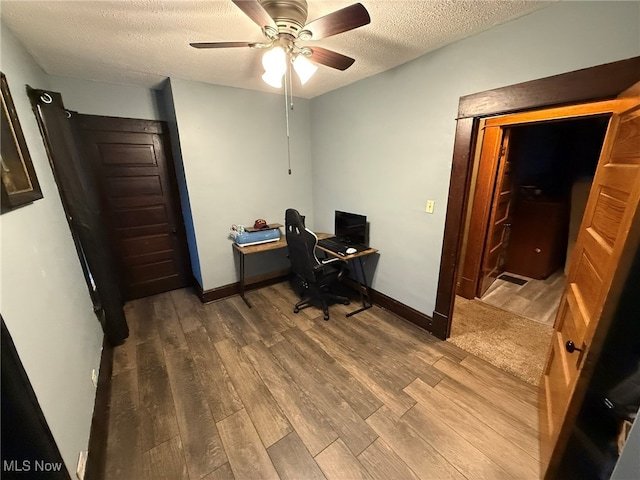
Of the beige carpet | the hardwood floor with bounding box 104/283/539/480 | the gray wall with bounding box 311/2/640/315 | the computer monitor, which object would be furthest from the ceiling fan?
the beige carpet

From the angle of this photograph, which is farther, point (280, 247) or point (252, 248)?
point (280, 247)

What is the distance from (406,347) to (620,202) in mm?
1680

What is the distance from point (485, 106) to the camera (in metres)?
1.71

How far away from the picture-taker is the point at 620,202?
1.03m

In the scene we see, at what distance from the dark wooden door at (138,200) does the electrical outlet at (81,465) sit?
2115 millimetres

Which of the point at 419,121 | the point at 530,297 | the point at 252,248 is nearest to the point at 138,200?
the point at 252,248

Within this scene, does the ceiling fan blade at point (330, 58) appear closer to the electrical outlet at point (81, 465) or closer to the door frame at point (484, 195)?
the door frame at point (484, 195)

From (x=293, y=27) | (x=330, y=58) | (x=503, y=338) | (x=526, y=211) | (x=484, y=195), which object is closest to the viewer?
(x=293, y=27)

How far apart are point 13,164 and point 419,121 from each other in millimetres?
2576

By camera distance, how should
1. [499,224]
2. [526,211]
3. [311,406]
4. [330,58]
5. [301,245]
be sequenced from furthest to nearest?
[526,211] < [499,224] < [301,245] < [311,406] < [330,58]

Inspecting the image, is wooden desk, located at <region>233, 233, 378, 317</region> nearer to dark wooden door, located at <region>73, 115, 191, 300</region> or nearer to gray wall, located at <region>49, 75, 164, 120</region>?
dark wooden door, located at <region>73, 115, 191, 300</region>

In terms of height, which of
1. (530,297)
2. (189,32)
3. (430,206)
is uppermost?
(189,32)

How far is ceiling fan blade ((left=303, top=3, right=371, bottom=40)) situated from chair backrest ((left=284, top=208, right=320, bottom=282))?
1407 mm

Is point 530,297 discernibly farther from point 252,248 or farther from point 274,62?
point 274,62
